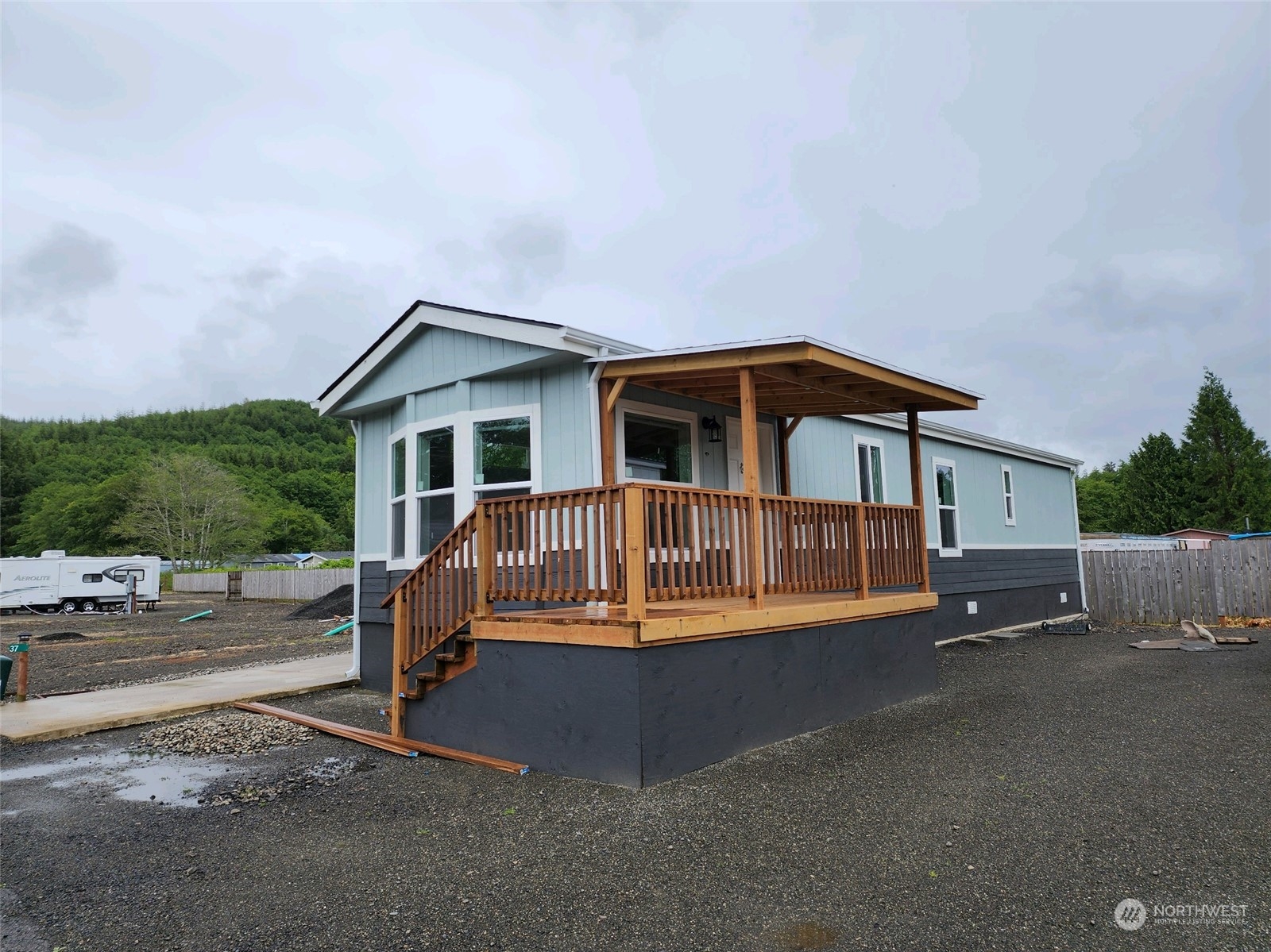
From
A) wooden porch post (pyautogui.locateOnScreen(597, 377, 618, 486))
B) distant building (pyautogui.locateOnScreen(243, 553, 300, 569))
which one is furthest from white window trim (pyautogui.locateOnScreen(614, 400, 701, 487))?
distant building (pyautogui.locateOnScreen(243, 553, 300, 569))

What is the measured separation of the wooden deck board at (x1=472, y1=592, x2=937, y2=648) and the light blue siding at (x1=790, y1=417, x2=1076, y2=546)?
3028 millimetres

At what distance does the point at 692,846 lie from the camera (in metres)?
3.88

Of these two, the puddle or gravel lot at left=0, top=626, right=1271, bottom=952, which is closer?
gravel lot at left=0, top=626, right=1271, bottom=952

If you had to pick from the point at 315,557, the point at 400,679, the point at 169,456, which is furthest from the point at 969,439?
the point at 169,456

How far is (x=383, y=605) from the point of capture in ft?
22.5

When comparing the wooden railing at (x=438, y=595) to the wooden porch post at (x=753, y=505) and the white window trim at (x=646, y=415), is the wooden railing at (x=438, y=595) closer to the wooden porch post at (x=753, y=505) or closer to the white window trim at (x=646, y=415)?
the white window trim at (x=646, y=415)

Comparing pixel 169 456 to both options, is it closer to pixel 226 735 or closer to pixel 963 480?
pixel 226 735

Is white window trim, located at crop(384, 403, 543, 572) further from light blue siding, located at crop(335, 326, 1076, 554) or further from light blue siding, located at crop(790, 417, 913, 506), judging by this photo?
light blue siding, located at crop(790, 417, 913, 506)

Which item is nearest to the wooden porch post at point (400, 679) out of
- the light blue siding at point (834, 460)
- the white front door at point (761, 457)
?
the white front door at point (761, 457)

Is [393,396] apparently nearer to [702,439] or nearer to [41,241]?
[702,439]

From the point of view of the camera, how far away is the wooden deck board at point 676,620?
4.97 meters

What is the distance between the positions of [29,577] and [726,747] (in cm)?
3063

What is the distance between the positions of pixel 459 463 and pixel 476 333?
1405 millimetres

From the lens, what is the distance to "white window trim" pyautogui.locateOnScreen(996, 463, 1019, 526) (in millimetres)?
14641
